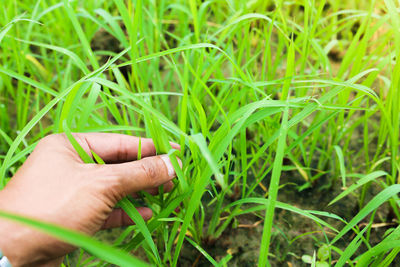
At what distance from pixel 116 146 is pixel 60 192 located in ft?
0.71

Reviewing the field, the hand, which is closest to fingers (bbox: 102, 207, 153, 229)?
the field

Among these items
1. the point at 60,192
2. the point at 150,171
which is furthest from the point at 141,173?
the point at 60,192

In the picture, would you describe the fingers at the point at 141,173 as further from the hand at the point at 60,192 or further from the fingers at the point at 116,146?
the fingers at the point at 116,146

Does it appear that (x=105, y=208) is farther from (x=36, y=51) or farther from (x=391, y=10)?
(x=36, y=51)

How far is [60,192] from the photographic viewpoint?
71 centimetres

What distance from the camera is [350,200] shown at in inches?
44.5

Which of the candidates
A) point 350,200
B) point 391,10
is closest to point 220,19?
point 391,10

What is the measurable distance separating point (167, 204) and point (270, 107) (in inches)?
12.8

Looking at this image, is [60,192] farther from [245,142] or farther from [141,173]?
[245,142]

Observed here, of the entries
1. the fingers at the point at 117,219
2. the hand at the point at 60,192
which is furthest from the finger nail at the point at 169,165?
the fingers at the point at 117,219

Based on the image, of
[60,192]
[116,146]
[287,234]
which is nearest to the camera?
[60,192]

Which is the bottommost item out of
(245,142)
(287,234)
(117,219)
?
(287,234)

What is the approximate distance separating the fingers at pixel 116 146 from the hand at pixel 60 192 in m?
0.08

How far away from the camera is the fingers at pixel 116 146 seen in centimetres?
86
